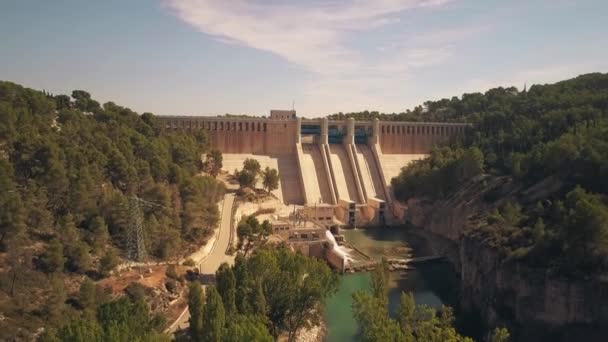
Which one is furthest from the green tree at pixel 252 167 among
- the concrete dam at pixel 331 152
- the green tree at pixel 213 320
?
the green tree at pixel 213 320

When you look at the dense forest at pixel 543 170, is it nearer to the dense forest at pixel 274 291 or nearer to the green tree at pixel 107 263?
the dense forest at pixel 274 291

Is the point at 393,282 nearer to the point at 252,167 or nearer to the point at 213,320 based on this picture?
the point at 213,320

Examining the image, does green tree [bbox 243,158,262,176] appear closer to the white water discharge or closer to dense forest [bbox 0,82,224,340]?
dense forest [bbox 0,82,224,340]

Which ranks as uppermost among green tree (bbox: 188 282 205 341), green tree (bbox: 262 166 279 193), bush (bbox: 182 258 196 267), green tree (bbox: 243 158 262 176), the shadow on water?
green tree (bbox: 243 158 262 176)

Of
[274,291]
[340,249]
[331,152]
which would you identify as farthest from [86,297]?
[331,152]

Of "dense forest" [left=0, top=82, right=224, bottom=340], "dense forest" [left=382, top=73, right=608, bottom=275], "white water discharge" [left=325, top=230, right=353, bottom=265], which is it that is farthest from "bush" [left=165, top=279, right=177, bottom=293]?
"dense forest" [left=382, top=73, right=608, bottom=275]

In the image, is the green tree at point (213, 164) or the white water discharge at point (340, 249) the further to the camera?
the green tree at point (213, 164)
